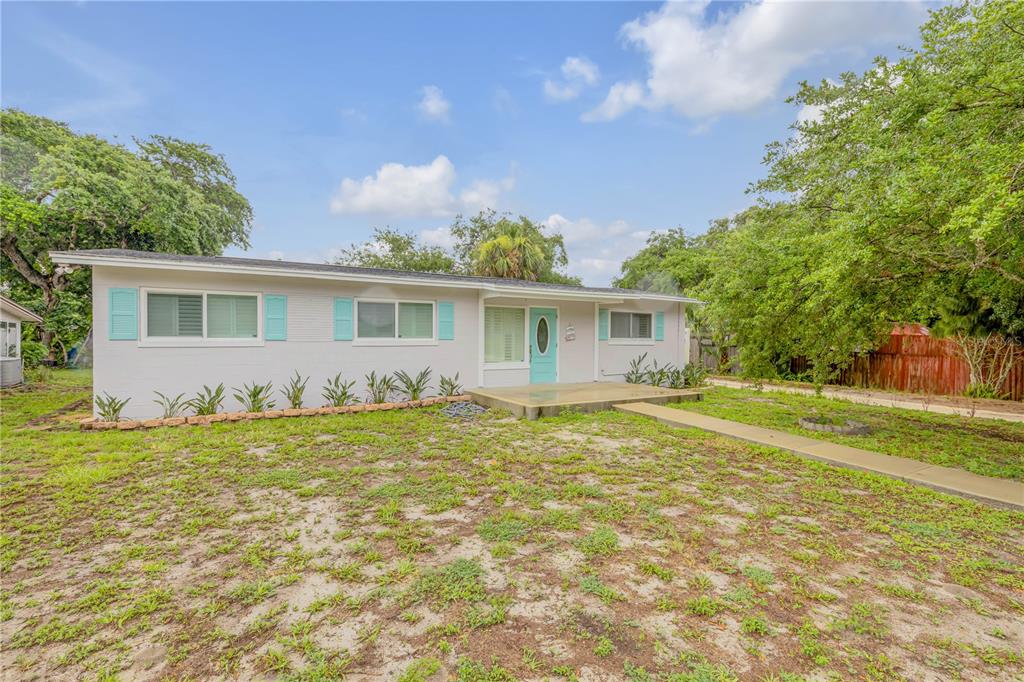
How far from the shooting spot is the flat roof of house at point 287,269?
6.75 metres

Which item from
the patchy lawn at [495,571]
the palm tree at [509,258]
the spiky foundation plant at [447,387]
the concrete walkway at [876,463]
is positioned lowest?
the patchy lawn at [495,571]

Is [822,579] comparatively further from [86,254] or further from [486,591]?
[86,254]

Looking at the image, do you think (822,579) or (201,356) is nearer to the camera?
(822,579)

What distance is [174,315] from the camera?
295 inches

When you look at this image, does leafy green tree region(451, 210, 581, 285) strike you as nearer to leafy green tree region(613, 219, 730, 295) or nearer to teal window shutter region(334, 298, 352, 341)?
leafy green tree region(613, 219, 730, 295)

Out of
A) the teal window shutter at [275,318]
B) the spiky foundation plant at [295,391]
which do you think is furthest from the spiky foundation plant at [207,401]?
the teal window shutter at [275,318]

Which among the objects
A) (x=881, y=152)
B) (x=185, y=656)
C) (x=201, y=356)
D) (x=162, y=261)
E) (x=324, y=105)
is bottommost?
(x=185, y=656)

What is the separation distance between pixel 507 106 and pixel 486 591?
1526cm

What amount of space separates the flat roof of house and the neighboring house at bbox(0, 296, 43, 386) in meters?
6.02

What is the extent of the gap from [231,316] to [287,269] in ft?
4.13

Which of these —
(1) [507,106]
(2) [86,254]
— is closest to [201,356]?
(2) [86,254]

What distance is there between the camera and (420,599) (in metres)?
2.62

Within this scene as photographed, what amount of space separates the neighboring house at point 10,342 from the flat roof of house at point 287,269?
6.02m

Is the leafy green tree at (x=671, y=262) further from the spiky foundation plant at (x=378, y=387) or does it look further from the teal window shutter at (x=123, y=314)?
the teal window shutter at (x=123, y=314)
